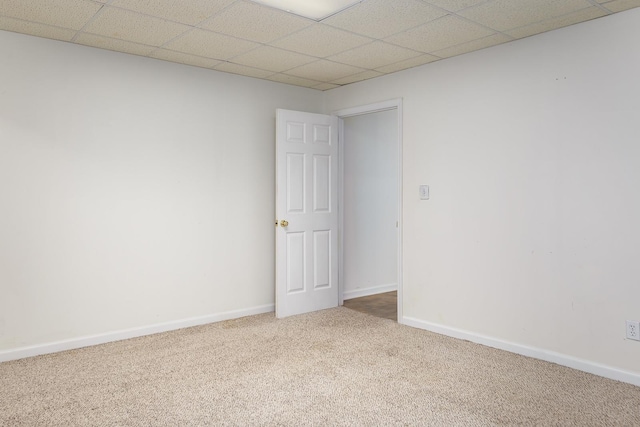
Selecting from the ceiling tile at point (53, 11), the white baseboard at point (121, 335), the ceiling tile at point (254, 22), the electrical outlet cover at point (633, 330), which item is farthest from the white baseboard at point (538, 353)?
Answer: the ceiling tile at point (53, 11)

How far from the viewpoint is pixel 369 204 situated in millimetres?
5312

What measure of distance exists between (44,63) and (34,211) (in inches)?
42.6

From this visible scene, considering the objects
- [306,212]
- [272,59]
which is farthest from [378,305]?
[272,59]

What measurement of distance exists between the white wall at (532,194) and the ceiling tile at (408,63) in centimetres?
8

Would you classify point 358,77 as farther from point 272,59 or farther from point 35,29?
point 35,29

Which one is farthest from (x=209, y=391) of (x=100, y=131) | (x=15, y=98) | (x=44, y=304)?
(x=15, y=98)

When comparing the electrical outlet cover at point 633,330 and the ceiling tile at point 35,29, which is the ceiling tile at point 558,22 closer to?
the electrical outlet cover at point 633,330

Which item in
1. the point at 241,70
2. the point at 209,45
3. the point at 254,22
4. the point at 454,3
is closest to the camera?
the point at 454,3

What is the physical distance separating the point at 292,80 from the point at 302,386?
2972 mm

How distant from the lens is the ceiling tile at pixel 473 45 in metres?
3.20

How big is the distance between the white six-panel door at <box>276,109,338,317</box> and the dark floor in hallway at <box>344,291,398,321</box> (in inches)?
11.3

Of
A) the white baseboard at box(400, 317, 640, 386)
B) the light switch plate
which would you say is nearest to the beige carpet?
the white baseboard at box(400, 317, 640, 386)

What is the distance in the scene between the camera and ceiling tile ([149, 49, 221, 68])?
3.60 m

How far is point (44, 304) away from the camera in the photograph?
10.7 feet
